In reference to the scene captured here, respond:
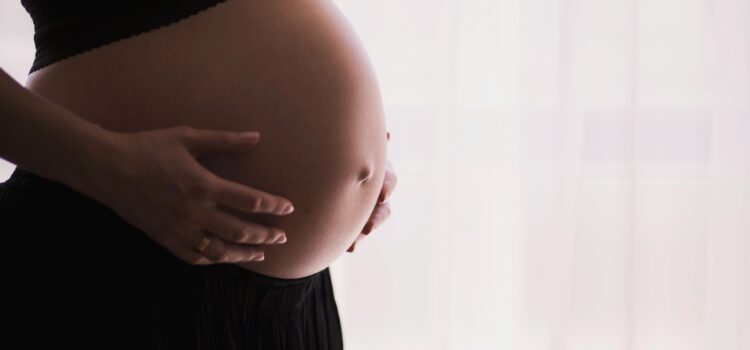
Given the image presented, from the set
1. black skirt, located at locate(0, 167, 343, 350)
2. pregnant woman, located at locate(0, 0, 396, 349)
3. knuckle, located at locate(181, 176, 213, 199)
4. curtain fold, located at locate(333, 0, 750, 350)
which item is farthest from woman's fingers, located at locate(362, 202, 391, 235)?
curtain fold, located at locate(333, 0, 750, 350)

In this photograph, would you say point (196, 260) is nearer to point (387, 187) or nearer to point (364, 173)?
point (364, 173)

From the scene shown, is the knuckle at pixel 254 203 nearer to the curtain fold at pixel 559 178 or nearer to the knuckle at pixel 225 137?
the knuckle at pixel 225 137

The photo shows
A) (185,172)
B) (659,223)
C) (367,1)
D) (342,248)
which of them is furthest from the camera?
(659,223)

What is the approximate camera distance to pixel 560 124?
1701 mm

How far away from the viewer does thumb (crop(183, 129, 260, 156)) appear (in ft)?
1.85

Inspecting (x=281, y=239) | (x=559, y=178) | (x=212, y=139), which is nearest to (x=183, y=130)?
(x=212, y=139)

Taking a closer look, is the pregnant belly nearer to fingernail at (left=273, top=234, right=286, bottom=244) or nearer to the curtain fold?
fingernail at (left=273, top=234, right=286, bottom=244)

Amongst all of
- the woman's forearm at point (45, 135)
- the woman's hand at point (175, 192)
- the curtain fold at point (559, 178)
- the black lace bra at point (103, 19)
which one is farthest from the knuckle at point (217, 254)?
the curtain fold at point (559, 178)

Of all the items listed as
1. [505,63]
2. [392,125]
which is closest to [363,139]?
[392,125]

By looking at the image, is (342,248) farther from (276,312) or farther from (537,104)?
(537,104)

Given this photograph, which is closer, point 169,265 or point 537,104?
point 169,265

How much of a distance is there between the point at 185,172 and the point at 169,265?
0.12 metres

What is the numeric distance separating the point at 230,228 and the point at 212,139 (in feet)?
0.25

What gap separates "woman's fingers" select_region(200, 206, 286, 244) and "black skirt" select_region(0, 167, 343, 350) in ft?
0.27
